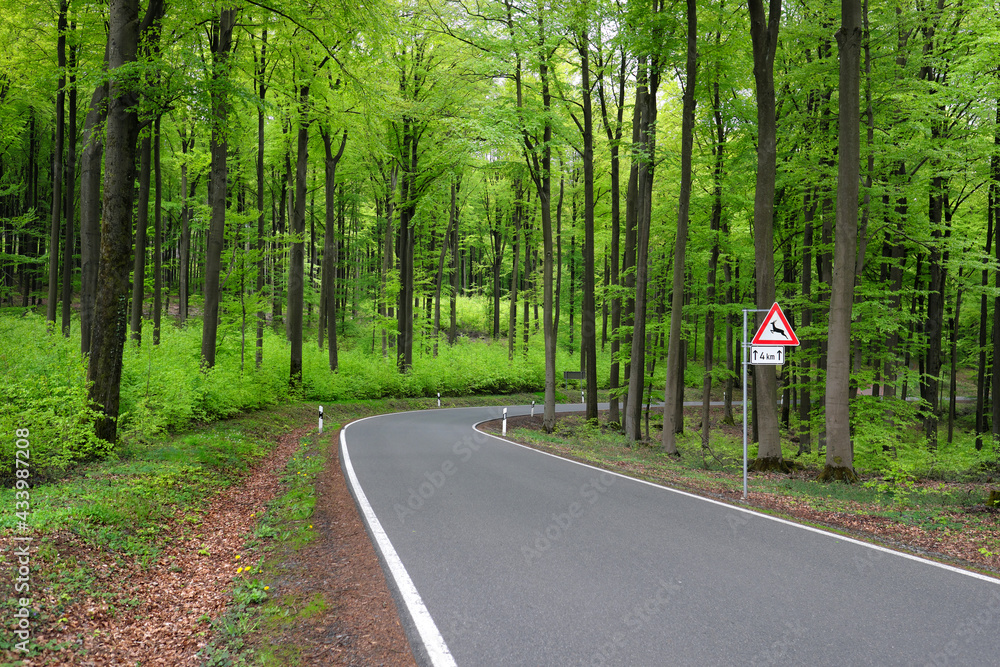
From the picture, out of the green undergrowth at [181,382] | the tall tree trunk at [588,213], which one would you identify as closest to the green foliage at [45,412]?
the green undergrowth at [181,382]

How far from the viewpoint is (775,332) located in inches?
343

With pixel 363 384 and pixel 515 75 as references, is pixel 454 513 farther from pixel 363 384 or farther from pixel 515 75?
pixel 363 384

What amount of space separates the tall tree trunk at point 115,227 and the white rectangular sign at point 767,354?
10.3m

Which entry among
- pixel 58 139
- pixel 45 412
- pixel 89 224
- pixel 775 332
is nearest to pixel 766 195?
pixel 775 332

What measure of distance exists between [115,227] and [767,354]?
10618 millimetres

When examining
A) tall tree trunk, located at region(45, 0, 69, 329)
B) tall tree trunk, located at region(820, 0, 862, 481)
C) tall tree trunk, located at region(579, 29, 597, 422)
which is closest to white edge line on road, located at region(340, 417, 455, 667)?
tall tree trunk, located at region(820, 0, 862, 481)

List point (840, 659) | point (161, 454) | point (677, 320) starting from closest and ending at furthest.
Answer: point (840, 659), point (161, 454), point (677, 320)

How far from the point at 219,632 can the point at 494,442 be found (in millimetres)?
11555

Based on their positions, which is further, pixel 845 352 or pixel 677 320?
pixel 677 320

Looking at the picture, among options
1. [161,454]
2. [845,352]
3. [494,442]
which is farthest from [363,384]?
[845,352]

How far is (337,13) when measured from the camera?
10.7m

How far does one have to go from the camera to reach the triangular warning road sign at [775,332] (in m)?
8.62

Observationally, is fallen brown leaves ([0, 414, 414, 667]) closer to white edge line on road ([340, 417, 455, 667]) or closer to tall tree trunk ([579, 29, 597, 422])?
white edge line on road ([340, 417, 455, 667])

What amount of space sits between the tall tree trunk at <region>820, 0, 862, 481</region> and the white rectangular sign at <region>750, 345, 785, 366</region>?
2.66 meters
